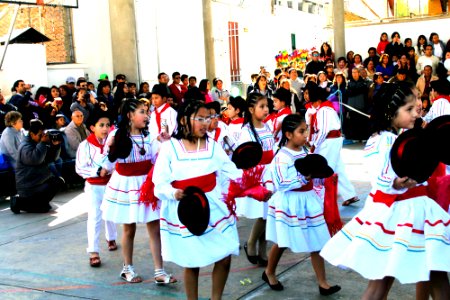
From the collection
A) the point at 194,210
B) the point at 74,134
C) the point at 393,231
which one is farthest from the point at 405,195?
the point at 74,134

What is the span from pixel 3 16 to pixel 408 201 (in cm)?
1325

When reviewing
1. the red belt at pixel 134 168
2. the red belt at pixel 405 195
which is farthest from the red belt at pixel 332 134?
the red belt at pixel 405 195

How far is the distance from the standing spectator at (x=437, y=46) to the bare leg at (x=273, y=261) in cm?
1346

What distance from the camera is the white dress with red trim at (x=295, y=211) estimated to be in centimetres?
475

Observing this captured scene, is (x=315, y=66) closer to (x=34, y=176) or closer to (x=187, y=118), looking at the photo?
(x=34, y=176)

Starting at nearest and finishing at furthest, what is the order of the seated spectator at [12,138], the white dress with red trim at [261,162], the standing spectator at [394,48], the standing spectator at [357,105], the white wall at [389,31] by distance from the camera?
the white dress with red trim at [261,162]
the seated spectator at [12,138]
the standing spectator at [357,105]
the standing spectator at [394,48]
the white wall at [389,31]

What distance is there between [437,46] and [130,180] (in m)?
13.9

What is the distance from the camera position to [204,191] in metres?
4.27

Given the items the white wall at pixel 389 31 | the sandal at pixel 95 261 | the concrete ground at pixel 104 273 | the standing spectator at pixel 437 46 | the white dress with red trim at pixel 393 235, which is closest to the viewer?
the white dress with red trim at pixel 393 235

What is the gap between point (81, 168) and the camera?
19.6ft

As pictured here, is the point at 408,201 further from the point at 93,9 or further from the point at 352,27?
the point at 352,27

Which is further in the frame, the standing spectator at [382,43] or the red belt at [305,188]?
the standing spectator at [382,43]

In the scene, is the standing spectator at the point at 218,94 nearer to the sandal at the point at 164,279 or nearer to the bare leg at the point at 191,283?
the sandal at the point at 164,279

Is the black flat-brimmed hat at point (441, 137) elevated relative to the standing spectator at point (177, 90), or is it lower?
lower
